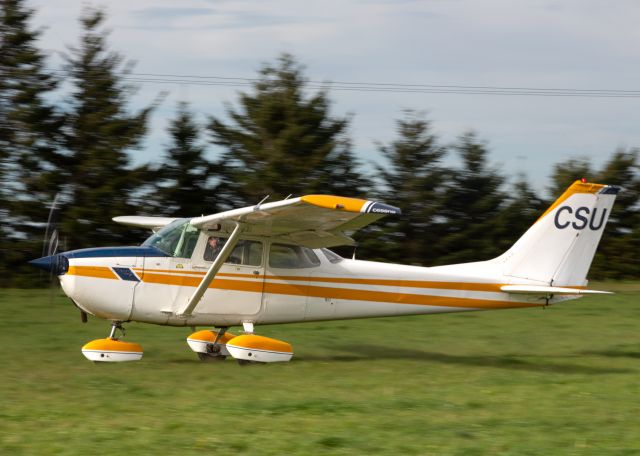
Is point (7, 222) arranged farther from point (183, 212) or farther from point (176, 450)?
point (176, 450)

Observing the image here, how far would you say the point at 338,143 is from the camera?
1115 inches

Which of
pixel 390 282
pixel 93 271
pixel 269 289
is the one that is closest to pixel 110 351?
pixel 93 271

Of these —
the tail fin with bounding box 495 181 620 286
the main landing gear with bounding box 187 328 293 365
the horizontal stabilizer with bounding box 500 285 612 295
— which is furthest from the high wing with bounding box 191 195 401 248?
the tail fin with bounding box 495 181 620 286

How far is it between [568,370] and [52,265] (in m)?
6.65

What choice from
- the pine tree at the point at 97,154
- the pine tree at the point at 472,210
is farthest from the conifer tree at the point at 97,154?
the pine tree at the point at 472,210

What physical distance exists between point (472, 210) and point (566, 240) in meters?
17.1

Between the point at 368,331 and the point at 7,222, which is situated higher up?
the point at 368,331

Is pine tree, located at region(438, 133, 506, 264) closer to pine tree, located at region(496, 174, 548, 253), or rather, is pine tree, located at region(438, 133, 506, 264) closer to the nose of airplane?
pine tree, located at region(496, 174, 548, 253)

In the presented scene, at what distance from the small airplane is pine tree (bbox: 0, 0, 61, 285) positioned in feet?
Answer: 43.3

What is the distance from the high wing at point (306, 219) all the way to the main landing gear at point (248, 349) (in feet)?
4.58

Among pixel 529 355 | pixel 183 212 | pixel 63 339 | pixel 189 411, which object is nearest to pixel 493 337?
pixel 529 355

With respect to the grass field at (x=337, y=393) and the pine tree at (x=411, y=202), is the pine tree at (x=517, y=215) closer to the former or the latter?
the pine tree at (x=411, y=202)

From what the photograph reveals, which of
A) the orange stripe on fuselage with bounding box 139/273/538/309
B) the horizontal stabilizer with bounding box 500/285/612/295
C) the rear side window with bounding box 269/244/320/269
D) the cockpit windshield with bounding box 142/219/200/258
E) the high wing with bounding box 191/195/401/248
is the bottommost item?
the orange stripe on fuselage with bounding box 139/273/538/309

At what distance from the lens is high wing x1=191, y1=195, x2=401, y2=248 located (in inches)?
376
